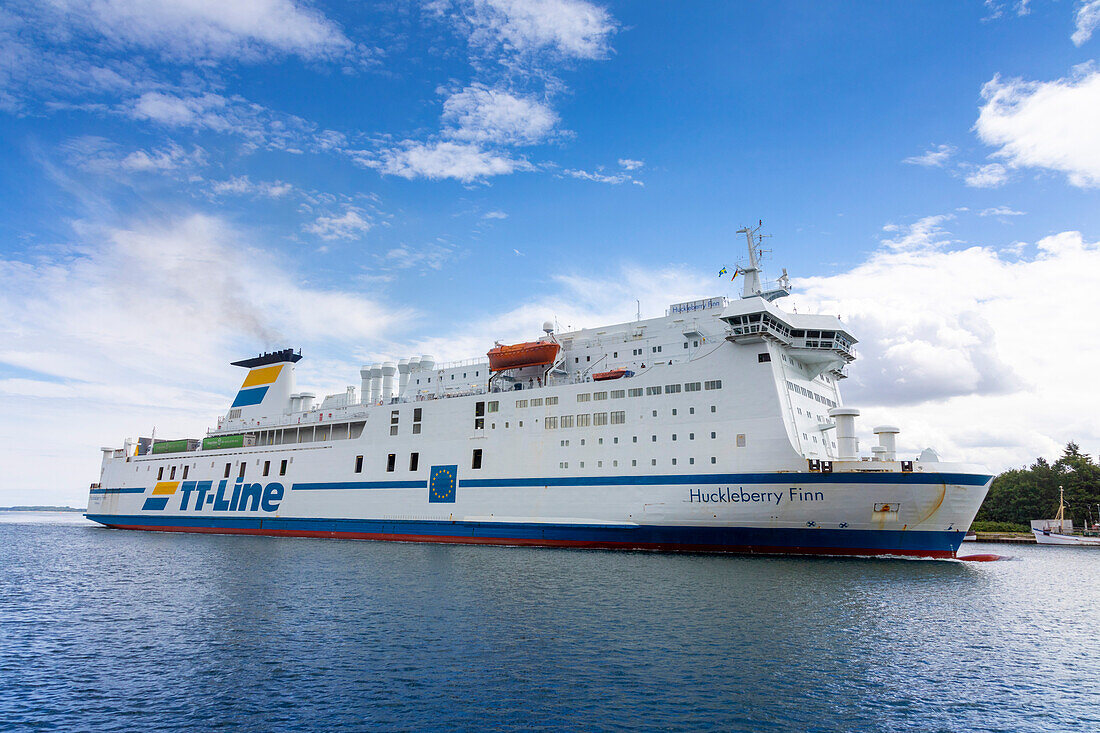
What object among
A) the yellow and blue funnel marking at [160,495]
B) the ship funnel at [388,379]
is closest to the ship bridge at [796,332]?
the ship funnel at [388,379]

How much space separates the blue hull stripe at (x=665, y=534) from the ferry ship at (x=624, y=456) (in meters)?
0.07

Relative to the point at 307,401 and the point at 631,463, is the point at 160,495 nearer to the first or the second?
the point at 307,401

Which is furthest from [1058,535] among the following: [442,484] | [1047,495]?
[442,484]

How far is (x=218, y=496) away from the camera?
4119cm

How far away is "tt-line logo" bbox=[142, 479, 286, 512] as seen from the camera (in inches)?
1527

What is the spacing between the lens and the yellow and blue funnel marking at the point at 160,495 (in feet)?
145

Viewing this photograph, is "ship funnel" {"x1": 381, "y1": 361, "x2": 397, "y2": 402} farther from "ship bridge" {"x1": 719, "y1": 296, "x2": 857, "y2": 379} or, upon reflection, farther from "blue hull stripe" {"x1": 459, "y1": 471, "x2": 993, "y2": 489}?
"ship bridge" {"x1": 719, "y1": 296, "x2": 857, "y2": 379}

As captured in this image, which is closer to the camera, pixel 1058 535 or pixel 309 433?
pixel 309 433

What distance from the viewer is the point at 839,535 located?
2295 cm

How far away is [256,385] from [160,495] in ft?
35.1

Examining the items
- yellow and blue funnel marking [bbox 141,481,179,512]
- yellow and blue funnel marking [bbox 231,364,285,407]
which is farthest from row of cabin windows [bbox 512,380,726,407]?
yellow and blue funnel marking [bbox 141,481,179,512]

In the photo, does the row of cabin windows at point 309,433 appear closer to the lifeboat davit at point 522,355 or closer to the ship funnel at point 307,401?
the ship funnel at point 307,401

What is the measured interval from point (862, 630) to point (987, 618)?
4.54 m

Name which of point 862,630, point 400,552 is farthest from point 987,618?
point 400,552
